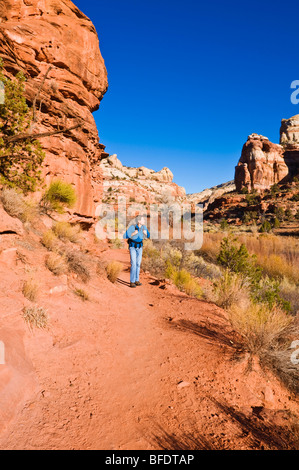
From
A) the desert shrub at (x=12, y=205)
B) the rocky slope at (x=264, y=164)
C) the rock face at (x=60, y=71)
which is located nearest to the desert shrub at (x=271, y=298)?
the desert shrub at (x=12, y=205)

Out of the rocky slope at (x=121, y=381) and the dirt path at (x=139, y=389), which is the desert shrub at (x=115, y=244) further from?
the dirt path at (x=139, y=389)

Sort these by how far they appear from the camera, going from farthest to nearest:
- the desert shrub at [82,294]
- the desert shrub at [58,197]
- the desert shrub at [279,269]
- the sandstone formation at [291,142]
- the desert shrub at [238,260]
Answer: the sandstone formation at [291,142]
the desert shrub at [58,197]
the desert shrub at [279,269]
the desert shrub at [238,260]
the desert shrub at [82,294]

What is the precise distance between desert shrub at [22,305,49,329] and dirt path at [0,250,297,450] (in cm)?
14

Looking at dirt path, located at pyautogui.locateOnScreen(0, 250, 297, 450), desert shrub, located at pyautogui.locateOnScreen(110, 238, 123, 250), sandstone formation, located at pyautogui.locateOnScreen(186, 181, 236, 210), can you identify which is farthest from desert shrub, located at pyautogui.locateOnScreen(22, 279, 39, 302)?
sandstone formation, located at pyautogui.locateOnScreen(186, 181, 236, 210)

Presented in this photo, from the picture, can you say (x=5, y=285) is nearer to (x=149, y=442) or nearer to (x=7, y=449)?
(x=7, y=449)

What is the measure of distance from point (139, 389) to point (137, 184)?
200 feet

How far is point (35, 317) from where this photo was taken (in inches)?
122

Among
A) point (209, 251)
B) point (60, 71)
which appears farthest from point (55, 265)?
point (60, 71)

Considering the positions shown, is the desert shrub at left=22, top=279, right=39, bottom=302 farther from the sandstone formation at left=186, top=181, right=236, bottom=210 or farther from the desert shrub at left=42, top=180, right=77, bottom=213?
the sandstone formation at left=186, top=181, right=236, bottom=210

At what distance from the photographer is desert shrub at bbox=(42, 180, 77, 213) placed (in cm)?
979

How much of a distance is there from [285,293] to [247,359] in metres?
4.53

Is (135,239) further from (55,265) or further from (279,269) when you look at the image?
(279,269)

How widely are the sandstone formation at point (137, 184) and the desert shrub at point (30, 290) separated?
38544 mm

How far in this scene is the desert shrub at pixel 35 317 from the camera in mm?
3041
